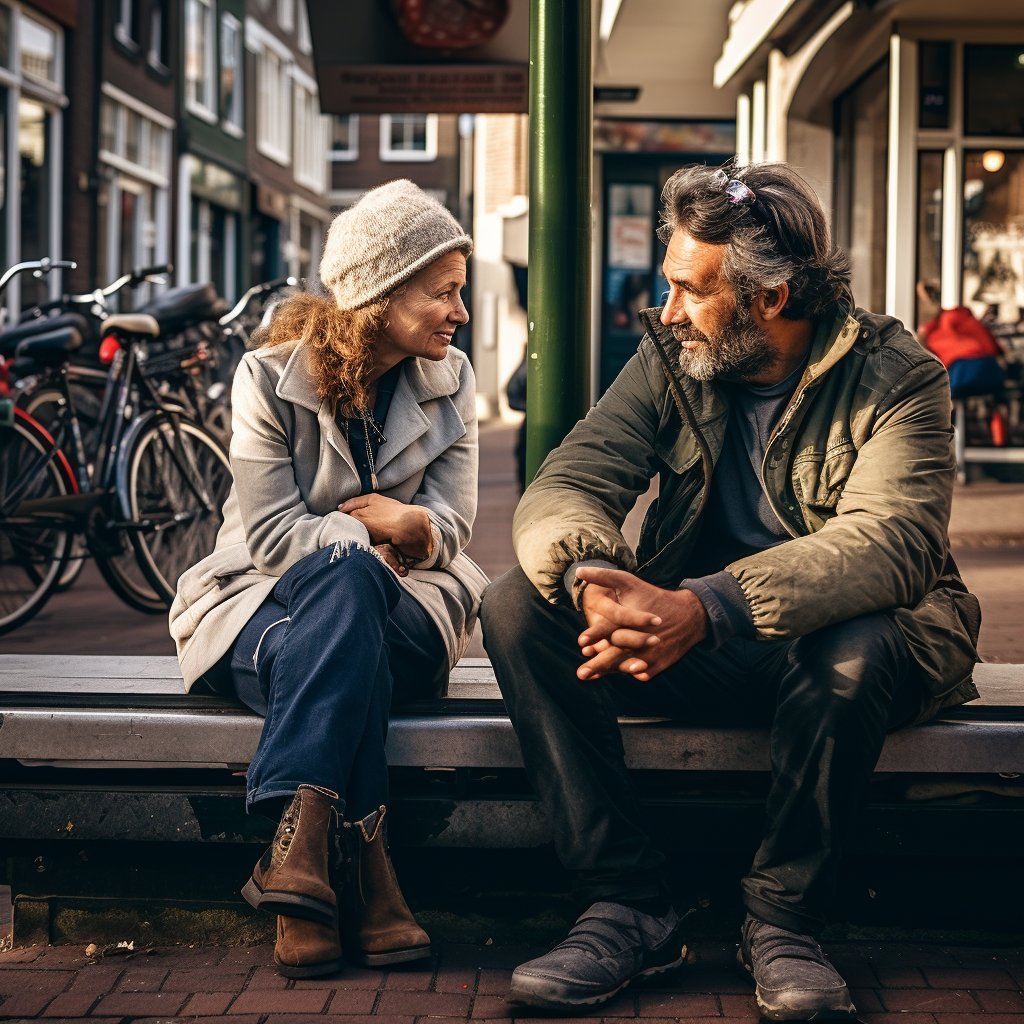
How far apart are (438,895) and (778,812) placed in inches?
31.0

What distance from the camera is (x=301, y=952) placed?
2.55m

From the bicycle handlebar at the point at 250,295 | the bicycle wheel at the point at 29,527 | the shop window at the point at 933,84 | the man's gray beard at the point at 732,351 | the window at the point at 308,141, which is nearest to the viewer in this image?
the man's gray beard at the point at 732,351

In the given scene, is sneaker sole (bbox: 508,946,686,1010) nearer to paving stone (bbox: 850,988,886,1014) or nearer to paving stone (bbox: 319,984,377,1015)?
paving stone (bbox: 319,984,377,1015)

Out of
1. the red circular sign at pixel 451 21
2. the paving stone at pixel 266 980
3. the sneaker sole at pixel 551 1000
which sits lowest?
the paving stone at pixel 266 980

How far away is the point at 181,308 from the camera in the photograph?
591 centimetres

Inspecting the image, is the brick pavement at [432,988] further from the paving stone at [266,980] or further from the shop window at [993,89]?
the shop window at [993,89]

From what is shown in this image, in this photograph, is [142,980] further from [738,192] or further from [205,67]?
[205,67]

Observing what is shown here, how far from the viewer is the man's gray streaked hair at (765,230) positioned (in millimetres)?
2822

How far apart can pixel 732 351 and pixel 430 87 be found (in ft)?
7.29

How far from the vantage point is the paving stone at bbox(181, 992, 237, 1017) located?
2.51 m

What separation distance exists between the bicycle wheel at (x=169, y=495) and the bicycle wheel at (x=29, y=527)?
0.81 ft

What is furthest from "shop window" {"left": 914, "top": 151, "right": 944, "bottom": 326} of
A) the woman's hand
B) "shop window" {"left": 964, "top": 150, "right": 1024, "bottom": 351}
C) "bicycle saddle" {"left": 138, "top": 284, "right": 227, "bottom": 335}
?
the woman's hand

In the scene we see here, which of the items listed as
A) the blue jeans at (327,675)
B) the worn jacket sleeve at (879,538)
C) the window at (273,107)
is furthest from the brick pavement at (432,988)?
the window at (273,107)

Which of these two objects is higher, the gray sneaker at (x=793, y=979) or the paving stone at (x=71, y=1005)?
the gray sneaker at (x=793, y=979)
